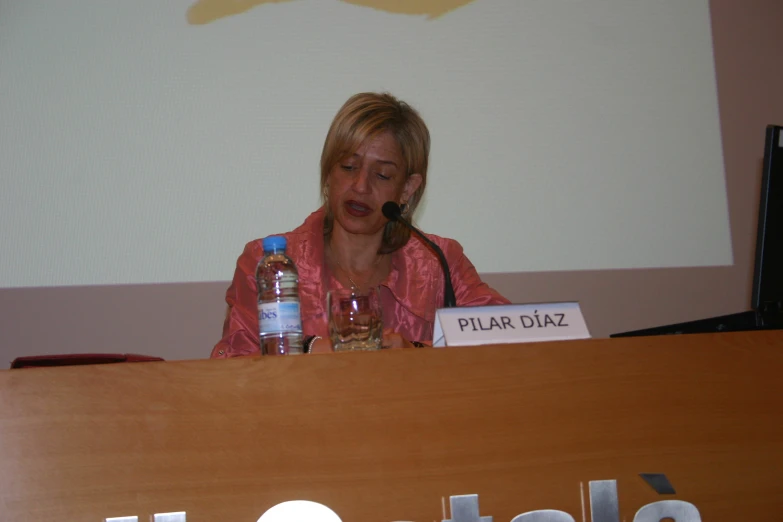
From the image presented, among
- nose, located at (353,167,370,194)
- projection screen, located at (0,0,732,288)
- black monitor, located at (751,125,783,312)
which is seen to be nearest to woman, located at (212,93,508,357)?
nose, located at (353,167,370,194)

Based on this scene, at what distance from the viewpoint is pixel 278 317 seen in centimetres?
116

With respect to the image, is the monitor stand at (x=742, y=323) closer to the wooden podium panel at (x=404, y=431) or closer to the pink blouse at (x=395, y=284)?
the wooden podium panel at (x=404, y=431)

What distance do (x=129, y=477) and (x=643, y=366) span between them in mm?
680

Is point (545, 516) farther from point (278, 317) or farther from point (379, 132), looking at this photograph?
point (379, 132)

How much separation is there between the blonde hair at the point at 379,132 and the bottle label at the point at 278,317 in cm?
83

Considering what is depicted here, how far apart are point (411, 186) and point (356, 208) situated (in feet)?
0.72

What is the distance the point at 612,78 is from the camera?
264 centimetres

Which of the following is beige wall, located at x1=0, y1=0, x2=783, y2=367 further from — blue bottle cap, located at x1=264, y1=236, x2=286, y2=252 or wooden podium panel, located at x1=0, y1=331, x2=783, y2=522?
wooden podium panel, located at x1=0, y1=331, x2=783, y2=522

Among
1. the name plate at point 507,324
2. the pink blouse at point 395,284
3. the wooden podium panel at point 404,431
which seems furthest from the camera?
→ the pink blouse at point 395,284

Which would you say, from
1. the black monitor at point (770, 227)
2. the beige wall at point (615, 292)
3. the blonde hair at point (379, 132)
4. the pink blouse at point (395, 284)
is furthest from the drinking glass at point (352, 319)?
the beige wall at point (615, 292)

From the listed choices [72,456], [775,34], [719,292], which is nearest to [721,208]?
[719,292]

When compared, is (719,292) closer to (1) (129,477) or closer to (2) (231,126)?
(2) (231,126)

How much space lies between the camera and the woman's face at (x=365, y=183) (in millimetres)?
1951

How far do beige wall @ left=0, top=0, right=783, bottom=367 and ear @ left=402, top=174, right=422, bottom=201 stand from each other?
1.60 feet
